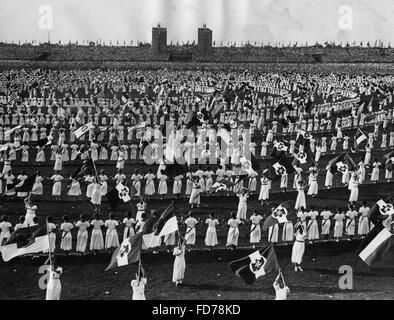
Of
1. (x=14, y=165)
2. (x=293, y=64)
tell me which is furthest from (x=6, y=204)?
(x=293, y=64)

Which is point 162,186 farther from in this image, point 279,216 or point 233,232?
point 279,216

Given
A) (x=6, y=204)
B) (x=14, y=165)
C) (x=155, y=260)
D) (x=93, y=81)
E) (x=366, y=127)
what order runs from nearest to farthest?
(x=155, y=260)
(x=6, y=204)
(x=14, y=165)
(x=366, y=127)
(x=93, y=81)

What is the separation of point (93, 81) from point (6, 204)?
32.6 metres

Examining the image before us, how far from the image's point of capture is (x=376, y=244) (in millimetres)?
10820

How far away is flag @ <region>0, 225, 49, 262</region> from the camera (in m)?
10.4

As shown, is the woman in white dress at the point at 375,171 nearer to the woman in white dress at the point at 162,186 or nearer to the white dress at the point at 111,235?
the woman in white dress at the point at 162,186

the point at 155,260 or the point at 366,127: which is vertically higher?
the point at 366,127

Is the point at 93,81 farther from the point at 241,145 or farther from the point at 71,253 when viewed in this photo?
the point at 71,253

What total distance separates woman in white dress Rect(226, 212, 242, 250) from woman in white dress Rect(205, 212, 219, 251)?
0.32 m

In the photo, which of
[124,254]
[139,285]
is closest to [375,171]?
[124,254]

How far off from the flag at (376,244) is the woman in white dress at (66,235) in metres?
6.49

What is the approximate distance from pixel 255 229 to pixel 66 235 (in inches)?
179

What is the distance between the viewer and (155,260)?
1274cm

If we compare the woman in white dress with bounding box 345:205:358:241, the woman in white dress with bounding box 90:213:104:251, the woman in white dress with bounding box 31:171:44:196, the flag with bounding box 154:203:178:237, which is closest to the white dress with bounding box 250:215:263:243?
the woman in white dress with bounding box 345:205:358:241
